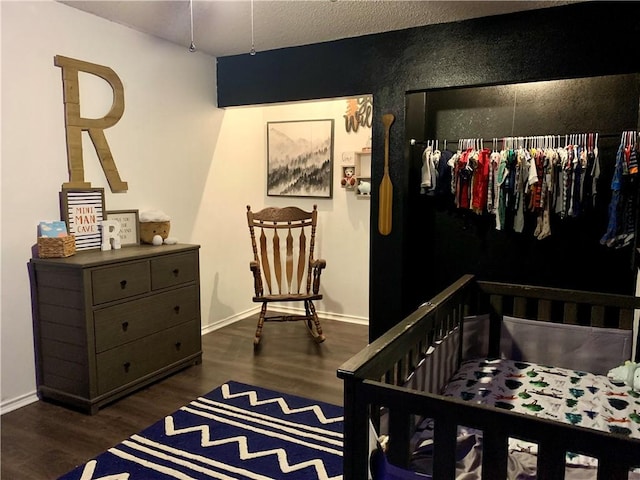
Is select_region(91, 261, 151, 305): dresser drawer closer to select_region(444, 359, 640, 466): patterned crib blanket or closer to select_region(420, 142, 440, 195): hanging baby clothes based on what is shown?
select_region(444, 359, 640, 466): patterned crib blanket

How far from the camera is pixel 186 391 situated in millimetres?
2922

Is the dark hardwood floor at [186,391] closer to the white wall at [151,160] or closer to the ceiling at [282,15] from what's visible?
the white wall at [151,160]

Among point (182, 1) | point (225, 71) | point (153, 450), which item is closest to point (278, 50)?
point (225, 71)

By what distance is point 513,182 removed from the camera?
318 cm

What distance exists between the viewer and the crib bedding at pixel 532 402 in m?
1.52

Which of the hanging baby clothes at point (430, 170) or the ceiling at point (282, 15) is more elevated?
the ceiling at point (282, 15)

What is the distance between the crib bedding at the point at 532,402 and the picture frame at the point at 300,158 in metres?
2.45

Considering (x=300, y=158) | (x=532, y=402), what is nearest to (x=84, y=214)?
(x=300, y=158)

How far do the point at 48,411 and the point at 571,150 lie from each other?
3426mm

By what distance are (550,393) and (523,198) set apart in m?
1.53

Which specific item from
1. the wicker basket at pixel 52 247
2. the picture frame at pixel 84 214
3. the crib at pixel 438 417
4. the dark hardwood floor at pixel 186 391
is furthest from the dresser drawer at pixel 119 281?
the crib at pixel 438 417

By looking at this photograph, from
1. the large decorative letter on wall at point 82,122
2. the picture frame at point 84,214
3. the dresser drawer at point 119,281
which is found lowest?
the dresser drawer at point 119,281

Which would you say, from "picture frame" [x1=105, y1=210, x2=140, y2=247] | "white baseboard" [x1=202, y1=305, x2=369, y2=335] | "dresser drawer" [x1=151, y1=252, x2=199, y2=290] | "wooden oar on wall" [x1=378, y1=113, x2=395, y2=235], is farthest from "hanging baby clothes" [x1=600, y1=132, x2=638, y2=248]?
"picture frame" [x1=105, y1=210, x2=140, y2=247]

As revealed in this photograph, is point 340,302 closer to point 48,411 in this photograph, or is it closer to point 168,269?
point 168,269
